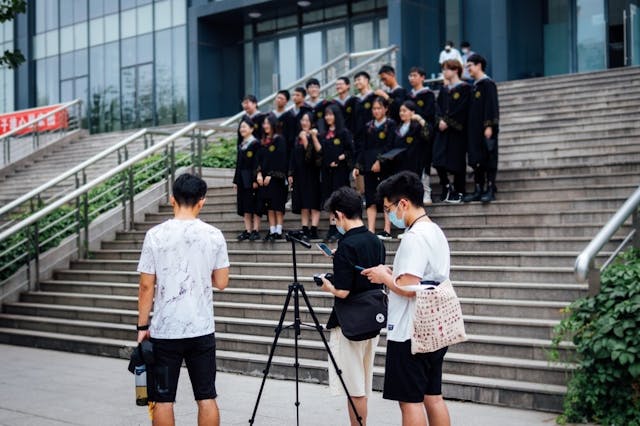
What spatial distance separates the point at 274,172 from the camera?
11227 millimetres

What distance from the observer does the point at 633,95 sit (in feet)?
45.2

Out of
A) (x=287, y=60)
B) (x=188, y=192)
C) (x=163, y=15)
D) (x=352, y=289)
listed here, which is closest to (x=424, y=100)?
(x=352, y=289)

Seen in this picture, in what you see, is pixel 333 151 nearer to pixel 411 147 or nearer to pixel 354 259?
pixel 411 147

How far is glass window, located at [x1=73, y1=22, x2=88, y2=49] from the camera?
31.8 m

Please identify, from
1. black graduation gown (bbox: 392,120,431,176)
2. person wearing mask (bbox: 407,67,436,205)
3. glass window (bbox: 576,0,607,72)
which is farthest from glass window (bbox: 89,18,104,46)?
black graduation gown (bbox: 392,120,431,176)

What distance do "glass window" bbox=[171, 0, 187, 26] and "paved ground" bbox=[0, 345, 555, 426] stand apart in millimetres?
21196

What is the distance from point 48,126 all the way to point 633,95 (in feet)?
62.3

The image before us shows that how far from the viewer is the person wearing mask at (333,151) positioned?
10.8 metres

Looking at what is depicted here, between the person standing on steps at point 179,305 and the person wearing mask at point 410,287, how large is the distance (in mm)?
1019

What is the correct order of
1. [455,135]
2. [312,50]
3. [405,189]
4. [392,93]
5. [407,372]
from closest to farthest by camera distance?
[407,372] → [405,189] → [455,135] → [392,93] → [312,50]

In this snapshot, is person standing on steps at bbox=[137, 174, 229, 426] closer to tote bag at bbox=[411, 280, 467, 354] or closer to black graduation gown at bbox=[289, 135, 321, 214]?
tote bag at bbox=[411, 280, 467, 354]

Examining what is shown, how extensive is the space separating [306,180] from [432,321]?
6.58 metres

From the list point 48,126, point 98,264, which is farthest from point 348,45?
point 98,264

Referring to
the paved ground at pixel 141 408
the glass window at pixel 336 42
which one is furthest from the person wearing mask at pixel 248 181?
the glass window at pixel 336 42
